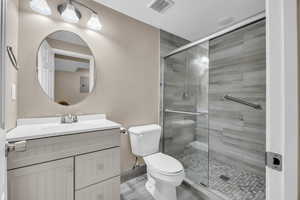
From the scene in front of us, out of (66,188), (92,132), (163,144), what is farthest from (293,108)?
(163,144)

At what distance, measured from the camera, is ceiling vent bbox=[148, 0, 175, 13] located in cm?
153

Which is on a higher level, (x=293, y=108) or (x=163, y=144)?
(x=293, y=108)

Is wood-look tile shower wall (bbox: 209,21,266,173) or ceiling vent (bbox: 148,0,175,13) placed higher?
ceiling vent (bbox: 148,0,175,13)

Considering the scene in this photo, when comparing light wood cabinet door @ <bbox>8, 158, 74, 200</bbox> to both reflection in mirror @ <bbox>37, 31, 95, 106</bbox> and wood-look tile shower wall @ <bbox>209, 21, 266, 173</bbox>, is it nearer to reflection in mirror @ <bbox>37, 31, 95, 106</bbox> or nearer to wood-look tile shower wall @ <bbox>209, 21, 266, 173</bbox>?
reflection in mirror @ <bbox>37, 31, 95, 106</bbox>

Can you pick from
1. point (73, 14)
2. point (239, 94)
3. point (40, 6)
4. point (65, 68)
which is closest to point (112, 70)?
point (65, 68)

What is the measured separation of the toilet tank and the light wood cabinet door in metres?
0.78

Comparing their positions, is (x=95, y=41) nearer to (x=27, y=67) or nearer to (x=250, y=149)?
(x=27, y=67)

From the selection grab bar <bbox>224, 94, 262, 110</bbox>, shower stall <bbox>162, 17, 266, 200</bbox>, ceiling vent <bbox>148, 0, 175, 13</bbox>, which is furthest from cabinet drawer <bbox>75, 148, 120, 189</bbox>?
ceiling vent <bbox>148, 0, 175, 13</bbox>

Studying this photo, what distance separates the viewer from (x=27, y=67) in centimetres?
122

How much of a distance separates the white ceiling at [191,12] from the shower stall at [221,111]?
0.93 ft

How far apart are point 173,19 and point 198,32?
1.89 ft

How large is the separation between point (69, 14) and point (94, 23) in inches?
9.3

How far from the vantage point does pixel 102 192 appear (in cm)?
116

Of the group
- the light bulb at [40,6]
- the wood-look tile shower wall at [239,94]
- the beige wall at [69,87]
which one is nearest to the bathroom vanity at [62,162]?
the beige wall at [69,87]
